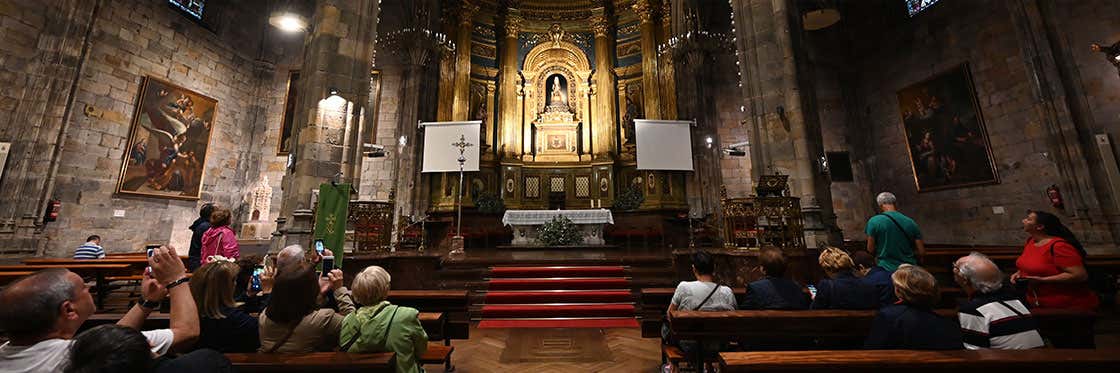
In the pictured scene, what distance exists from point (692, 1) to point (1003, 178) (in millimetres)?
8824

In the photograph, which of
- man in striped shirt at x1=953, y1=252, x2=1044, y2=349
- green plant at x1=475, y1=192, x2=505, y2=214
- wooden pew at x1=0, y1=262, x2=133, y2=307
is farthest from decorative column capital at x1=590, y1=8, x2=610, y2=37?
man in striped shirt at x1=953, y1=252, x2=1044, y2=349

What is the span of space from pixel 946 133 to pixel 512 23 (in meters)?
13.8

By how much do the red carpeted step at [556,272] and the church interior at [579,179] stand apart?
40 mm

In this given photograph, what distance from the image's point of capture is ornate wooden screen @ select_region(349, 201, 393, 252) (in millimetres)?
6367

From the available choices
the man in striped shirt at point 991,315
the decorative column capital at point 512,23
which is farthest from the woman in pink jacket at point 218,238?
the decorative column capital at point 512,23

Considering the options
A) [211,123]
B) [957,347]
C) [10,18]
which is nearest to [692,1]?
[957,347]

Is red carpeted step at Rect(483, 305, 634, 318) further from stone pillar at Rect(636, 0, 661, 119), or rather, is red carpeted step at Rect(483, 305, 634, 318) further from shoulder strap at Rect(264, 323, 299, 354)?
stone pillar at Rect(636, 0, 661, 119)

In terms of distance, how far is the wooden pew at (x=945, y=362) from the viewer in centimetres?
152

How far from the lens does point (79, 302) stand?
1.36 m

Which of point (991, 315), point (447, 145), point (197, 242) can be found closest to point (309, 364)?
point (991, 315)

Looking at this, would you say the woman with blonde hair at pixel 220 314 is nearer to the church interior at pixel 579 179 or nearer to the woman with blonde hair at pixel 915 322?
the church interior at pixel 579 179

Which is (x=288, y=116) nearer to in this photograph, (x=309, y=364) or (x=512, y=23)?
(x=512, y=23)

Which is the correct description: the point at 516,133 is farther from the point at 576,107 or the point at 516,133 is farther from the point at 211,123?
the point at 211,123

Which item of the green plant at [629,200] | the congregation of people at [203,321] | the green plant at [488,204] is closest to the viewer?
the congregation of people at [203,321]
